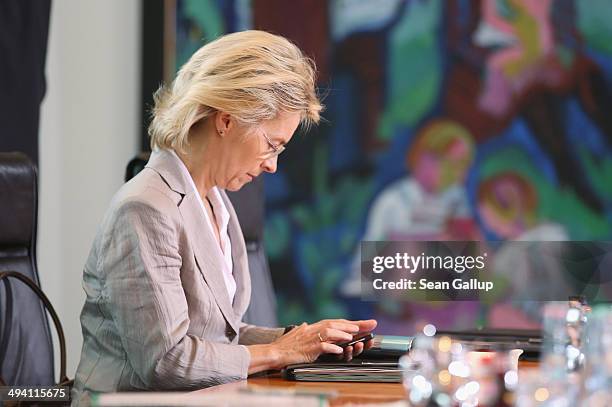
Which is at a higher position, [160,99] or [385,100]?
[385,100]

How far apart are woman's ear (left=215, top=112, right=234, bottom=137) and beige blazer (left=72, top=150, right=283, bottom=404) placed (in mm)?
120

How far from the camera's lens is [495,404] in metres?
1.30

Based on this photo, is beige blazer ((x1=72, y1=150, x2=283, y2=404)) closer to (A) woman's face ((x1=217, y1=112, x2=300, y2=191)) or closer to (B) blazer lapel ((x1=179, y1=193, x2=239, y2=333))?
(B) blazer lapel ((x1=179, y1=193, x2=239, y2=333))

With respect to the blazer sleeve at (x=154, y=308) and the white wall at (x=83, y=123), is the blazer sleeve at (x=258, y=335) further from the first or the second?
the white wall at (x=83, y=123)

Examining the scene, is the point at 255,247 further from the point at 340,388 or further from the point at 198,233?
the point at 340,388

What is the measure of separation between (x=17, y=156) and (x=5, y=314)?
0.38 meters

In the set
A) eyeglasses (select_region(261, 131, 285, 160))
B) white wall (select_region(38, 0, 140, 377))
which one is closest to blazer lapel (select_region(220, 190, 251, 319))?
eyeglasses (select_region(261, 131, 285, 160))

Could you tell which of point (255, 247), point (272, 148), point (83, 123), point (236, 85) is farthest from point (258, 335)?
point (83, 123)

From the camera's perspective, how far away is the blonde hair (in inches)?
86.0

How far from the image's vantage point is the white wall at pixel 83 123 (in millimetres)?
4312

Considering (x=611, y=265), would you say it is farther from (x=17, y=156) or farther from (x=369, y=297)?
(x=17, y=156)

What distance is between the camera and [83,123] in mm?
4328

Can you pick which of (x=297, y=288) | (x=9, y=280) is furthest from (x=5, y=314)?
(x=297, y=288)

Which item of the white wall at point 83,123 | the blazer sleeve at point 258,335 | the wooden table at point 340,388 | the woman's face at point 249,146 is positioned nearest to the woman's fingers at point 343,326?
the wooden table at point 340,388
